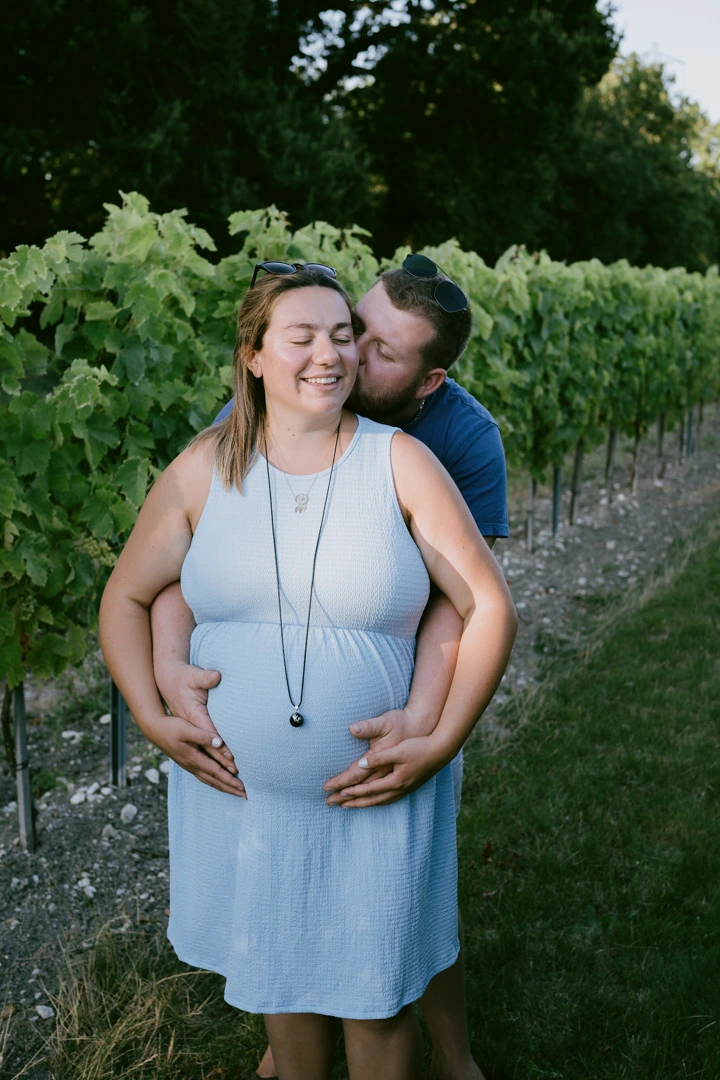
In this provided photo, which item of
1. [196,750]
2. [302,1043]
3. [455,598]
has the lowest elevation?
[302,1043]

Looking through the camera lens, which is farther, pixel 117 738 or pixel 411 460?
pixel 117 738

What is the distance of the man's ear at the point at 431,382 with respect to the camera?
2.19 m

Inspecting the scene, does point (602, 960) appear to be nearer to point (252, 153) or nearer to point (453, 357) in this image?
point (453, 357)

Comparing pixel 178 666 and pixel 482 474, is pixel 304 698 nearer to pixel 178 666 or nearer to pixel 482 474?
pixel 178 666

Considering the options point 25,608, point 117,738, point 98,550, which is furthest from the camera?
point 117,738

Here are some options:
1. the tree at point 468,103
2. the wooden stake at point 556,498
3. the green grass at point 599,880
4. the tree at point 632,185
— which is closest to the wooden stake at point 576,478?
the wooden stake at point 556,498

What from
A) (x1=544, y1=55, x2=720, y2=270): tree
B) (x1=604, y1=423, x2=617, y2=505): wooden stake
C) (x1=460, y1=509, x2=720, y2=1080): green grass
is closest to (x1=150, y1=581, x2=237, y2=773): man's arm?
(x1=460, y1=509, x2=720, y2=1080): green grass

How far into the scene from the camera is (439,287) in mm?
2125

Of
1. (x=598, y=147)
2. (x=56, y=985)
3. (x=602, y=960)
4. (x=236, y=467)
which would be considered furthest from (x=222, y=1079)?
(x=598, y=147)

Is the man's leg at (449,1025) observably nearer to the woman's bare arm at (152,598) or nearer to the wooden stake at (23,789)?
the woman's bare arm at (152,598)

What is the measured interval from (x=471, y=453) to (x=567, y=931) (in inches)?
73.0

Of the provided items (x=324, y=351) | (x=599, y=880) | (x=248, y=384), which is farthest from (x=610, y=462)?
(x=324, y=351)

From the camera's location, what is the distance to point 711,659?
5.59 metres

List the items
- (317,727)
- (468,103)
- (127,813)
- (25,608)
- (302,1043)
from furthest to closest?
(468,103)
(127,813)
(25,608)
(302,1043)
(317,727)
